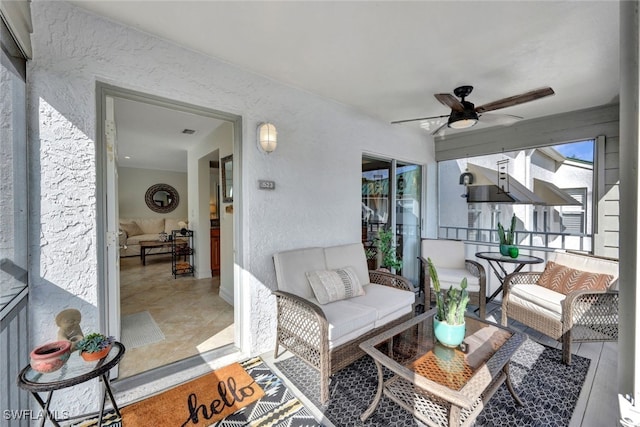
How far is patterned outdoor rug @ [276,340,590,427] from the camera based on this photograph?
176 centimetres

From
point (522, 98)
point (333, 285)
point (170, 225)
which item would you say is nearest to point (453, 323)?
point (333, 285)

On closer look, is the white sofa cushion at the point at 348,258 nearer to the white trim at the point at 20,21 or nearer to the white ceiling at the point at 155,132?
the white ceiling at the point at 155,132

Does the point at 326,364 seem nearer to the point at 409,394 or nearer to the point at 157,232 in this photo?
the point at 409,394

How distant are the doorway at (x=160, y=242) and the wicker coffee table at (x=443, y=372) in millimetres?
1522

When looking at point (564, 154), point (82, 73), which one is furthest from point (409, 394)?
point (564, 154)

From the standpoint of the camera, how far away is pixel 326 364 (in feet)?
6.34

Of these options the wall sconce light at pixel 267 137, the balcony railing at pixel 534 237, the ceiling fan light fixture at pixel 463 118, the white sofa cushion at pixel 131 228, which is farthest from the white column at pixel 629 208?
the white sofa cushion at pixel 131 228

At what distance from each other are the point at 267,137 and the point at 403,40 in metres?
1.37

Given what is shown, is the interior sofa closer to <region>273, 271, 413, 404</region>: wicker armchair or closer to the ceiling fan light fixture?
<region>273, 271, 413, 404</region>: wicker armchair

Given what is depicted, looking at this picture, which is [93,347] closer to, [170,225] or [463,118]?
[463,118]

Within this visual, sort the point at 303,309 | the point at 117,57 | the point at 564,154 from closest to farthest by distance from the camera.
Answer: the point at 117,57
the point at 303,309
the point at 564,154

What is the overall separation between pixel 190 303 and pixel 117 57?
3.11m

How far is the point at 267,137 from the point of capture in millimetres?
2520

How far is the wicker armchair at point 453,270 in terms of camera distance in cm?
328
